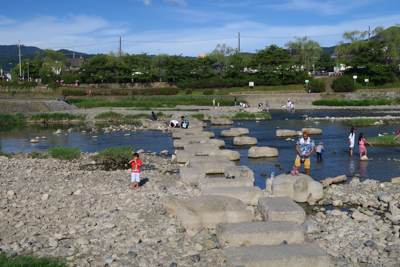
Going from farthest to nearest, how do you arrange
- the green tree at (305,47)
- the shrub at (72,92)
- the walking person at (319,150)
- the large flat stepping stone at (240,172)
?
the green tree at (305,47), the shrub at (72,92), the walking person at (319,150), the large flat stepping stone at (240,172)

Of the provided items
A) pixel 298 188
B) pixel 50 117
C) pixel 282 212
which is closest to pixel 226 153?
pixel 298 188

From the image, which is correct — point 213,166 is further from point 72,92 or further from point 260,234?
point 72,92

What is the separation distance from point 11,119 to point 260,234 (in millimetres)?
41074

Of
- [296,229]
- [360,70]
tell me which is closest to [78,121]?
[296,229]

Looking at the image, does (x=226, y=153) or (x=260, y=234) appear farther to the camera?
(x=226, y=153)

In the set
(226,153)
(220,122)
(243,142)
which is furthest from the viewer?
(220,122)

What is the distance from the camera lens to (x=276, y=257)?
21.9 ft

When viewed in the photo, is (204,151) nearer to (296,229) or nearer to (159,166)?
(159,166)

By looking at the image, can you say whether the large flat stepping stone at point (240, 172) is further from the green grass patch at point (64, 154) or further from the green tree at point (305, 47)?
the green tree at point (305, 47)

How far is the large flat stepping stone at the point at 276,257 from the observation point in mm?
6586

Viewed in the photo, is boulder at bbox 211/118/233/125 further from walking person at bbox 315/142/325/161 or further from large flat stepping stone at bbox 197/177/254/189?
large flat stepping stone at bbox 197/177/254/189

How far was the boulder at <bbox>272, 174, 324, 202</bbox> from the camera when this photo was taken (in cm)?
1155

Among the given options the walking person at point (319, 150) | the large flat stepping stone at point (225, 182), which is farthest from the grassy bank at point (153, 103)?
the large flat stepping stone at point (225, 182)

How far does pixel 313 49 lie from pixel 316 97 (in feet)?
108
